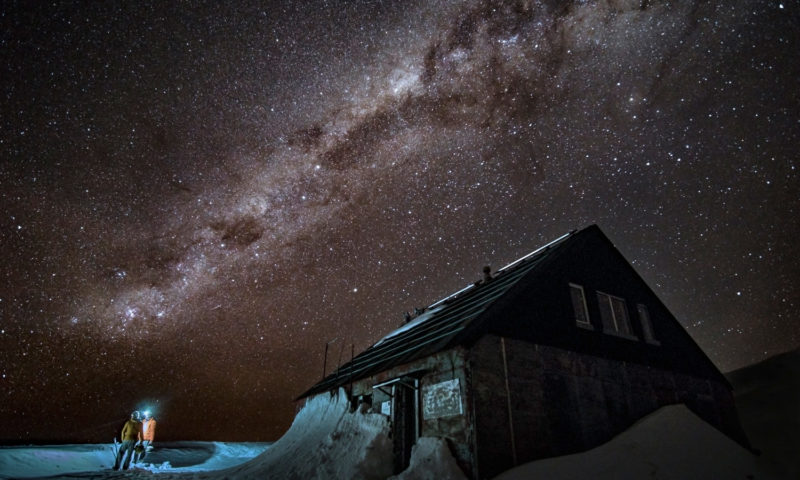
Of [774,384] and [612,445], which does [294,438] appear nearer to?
[612,445]

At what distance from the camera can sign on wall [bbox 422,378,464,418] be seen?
8.06m

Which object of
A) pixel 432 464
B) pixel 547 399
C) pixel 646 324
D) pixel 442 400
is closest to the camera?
pixel 432 464

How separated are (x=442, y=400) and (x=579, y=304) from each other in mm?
5566

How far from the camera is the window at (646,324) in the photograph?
12344 mm

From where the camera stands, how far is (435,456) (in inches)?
305

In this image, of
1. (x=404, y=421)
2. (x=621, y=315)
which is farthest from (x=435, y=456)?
(x=621, y=315)

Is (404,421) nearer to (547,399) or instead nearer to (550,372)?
(547,399)

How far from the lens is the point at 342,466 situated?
9344 mm

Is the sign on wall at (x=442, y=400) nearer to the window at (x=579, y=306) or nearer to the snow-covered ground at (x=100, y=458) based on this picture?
the window at (x=579, y=306)

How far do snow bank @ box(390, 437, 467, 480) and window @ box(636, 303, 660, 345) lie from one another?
8.25 meters

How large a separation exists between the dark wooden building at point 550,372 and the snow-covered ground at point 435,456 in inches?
16.7

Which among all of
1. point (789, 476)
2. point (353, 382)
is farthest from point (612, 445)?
point (353, 382)

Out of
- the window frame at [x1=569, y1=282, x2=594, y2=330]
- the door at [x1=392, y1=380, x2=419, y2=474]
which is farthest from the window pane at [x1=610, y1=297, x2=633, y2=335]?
the door at [x1=392, y1=380, x2=419, y2=474]

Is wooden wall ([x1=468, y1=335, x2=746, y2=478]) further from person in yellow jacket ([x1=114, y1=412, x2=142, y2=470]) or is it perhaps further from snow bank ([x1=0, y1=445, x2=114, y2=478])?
snow bank ([x1=0, y1=445, x2=114, y2=478])
